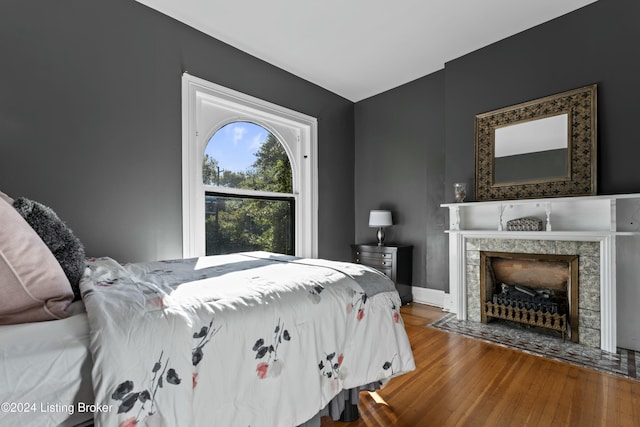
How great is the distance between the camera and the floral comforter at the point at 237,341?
2.59 ft

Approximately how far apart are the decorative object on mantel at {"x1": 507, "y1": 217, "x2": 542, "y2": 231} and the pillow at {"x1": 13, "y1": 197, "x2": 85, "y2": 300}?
10.8ft

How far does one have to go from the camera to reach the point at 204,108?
2990 millimetres

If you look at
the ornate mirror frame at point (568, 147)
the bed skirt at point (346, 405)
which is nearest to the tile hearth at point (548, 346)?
the ornate mirror frame at point (568, 147)

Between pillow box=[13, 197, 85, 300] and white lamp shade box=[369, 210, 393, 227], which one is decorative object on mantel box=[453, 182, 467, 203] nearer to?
white lamp shade box=[369, 210, 393, 227]

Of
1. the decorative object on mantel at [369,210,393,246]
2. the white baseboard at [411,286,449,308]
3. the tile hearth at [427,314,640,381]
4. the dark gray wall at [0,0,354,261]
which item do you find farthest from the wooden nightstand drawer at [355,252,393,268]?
the dark gray wall at [0,0,354,261]

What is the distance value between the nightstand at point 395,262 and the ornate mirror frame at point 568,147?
3.66ft

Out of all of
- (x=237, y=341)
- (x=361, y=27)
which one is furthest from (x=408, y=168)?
(x=237, y=341)

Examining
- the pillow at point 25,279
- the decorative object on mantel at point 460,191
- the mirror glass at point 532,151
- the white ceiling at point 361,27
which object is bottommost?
the pillow at point 25,279

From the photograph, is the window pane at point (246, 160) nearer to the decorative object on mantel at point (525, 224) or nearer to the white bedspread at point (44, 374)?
the white bedspread at point (44, 374)

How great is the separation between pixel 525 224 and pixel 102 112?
149 inches

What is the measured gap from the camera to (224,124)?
3.16 m

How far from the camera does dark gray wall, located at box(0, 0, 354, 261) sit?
1.98 m

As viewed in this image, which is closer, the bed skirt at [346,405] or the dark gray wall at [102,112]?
the bed skirt at [346,405]

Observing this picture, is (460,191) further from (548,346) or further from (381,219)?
(548,346)
